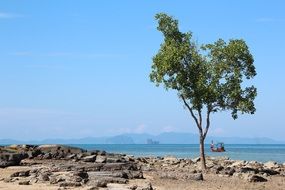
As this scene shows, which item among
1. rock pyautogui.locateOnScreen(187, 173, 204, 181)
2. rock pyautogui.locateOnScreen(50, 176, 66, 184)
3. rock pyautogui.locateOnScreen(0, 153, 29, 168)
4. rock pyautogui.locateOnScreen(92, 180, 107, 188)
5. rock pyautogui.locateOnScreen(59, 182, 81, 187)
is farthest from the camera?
rock pyautogui.locateOnScreen(0, 153, 29, 168)

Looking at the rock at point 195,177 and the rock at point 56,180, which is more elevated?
the rock at point 195,177

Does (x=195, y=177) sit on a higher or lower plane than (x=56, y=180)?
higher

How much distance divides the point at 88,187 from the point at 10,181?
5.61 metres

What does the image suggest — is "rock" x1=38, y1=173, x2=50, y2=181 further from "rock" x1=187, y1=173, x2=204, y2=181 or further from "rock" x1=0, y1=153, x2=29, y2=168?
"rock" x1=0, y1=153, x2=29, y2=168

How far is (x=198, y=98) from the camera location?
49.3 metres

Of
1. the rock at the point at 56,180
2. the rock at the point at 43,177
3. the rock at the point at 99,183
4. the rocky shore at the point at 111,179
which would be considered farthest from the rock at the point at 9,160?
the rock at the point at 99,183

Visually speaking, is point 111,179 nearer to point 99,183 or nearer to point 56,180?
point 99,183

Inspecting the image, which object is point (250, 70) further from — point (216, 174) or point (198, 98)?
point (216, 174)

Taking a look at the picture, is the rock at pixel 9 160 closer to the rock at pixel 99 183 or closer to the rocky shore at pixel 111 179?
the rocky shore at pixel 111 179

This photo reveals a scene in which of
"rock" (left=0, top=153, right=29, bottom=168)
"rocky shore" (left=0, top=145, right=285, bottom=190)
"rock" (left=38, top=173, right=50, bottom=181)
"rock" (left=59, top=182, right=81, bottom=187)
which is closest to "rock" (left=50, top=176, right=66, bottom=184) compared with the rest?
"rocky shore" (left=0, top=145, right=285, bottom=190)

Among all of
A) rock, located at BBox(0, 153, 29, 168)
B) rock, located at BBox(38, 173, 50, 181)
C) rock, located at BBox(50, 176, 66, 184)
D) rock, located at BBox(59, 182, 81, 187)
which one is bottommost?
rock, located at BBox(59, 182, 81, 187)

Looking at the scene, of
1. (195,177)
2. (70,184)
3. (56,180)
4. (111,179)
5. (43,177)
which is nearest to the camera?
(70,184)

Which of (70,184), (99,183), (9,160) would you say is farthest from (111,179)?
(9,160)

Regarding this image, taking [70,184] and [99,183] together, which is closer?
[99,183]
